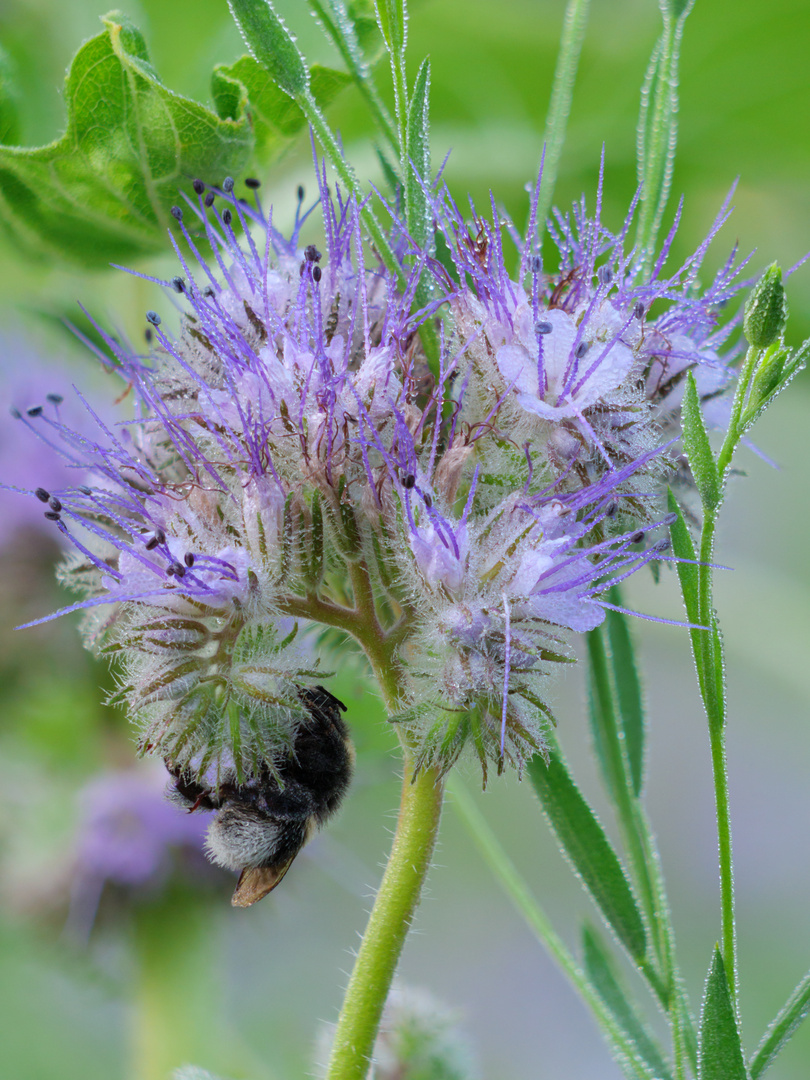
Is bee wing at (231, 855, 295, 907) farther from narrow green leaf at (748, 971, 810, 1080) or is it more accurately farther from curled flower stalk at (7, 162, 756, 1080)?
narrow green leaf at (748, 971, 810, 1080)

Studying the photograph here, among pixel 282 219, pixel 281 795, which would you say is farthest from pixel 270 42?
pixel 282 219

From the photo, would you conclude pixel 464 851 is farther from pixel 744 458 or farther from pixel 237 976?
pixel 744 458

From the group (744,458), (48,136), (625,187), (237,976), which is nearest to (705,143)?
(625,187)

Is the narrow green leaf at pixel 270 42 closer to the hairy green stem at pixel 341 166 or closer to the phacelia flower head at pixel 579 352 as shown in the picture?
the hairy green stem at pixel 341 166

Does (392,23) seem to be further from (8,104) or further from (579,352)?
(8,104)

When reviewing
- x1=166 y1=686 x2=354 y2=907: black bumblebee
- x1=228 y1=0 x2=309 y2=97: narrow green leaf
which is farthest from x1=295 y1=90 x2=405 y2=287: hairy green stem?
x1=166 y1=686 x2=354 y2=907: black bumblebee

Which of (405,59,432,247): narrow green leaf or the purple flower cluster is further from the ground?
(405,59,432,247): narrow green leaf
